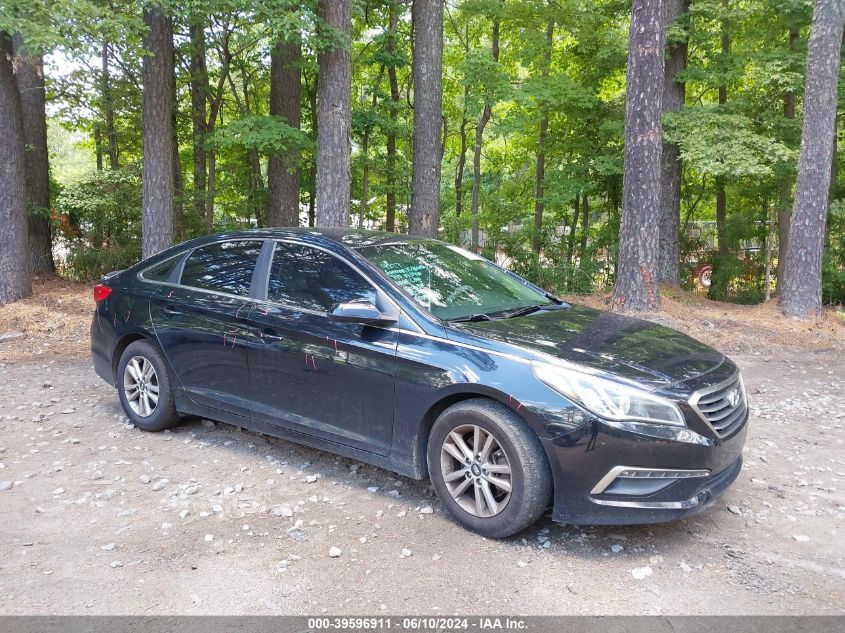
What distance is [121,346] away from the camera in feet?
18.8

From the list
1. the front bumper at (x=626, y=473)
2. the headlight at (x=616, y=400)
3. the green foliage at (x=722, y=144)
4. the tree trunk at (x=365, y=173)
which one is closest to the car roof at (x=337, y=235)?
the headlight at (x=616, y=400)

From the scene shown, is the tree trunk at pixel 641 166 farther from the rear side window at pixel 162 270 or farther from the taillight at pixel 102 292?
the taillight at pixel 102 292

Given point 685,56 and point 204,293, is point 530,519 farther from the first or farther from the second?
point 685,56

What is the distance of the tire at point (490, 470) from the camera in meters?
3.58

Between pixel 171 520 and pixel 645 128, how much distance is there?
357 inches

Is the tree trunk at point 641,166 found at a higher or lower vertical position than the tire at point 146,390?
higher

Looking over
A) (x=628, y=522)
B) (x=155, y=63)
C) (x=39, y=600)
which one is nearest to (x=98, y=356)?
(x=39, y=600)

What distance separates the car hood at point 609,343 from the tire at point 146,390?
8.70 ft

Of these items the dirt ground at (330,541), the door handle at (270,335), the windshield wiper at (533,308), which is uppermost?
the windshield wiper at (533,308)

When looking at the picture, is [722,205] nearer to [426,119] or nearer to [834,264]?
[834,264]

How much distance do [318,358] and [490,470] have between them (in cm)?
138

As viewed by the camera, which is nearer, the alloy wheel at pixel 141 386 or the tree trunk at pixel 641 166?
the alloy wheel at pixel 141 386

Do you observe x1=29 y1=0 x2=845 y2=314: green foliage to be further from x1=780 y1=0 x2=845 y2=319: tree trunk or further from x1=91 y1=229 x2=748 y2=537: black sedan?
x1=91 y1=229 x2=748 y2=537: black sedan

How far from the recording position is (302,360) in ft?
14.7
